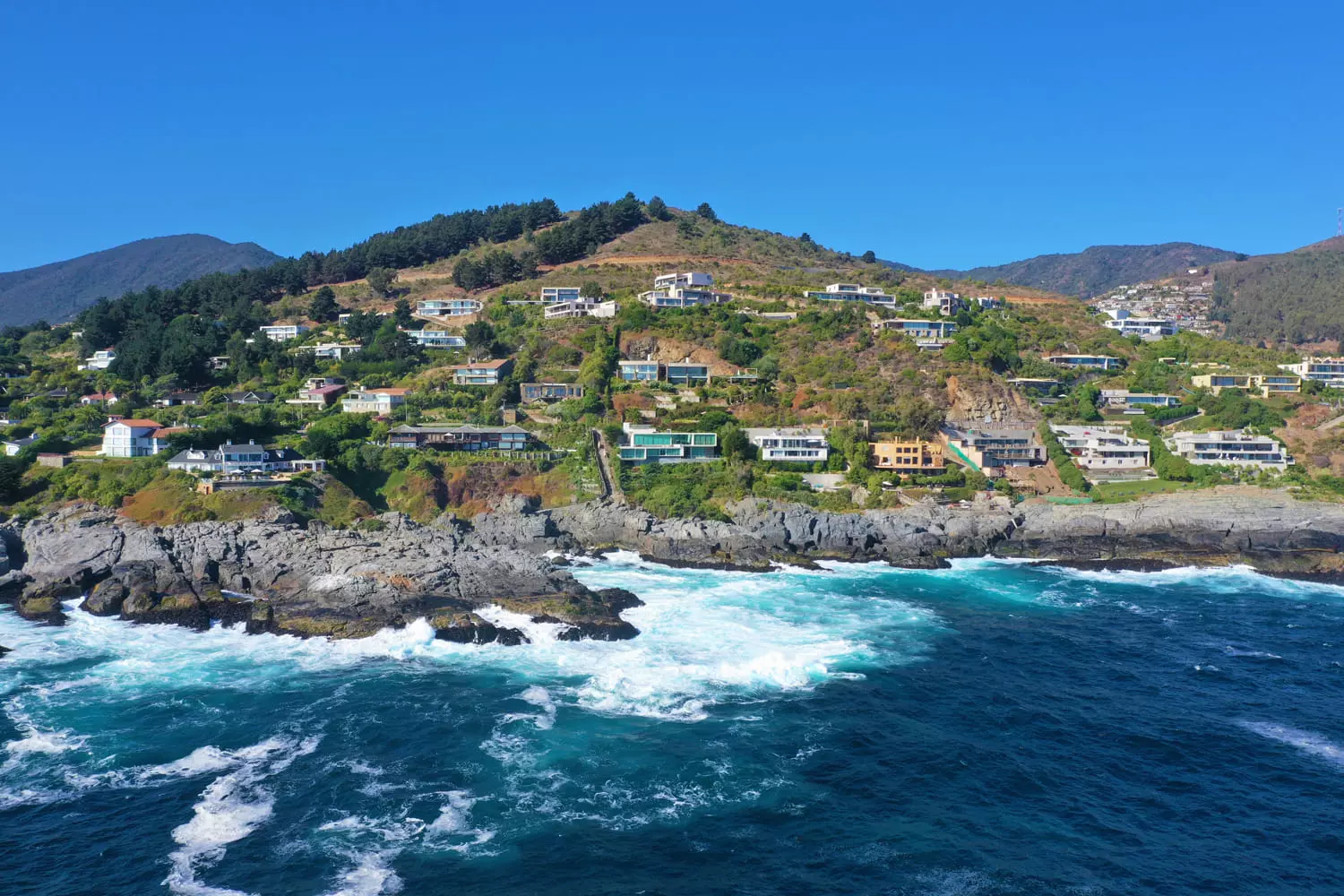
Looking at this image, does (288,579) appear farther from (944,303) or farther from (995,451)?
(944,303)

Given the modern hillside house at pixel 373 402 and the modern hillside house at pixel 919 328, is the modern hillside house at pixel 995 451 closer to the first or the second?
the modern hillside house at pixel 919 328

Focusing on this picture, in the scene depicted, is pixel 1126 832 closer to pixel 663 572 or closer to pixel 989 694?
pixel 989 694

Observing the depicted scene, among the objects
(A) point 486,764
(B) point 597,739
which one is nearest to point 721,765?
(B) point 597,739

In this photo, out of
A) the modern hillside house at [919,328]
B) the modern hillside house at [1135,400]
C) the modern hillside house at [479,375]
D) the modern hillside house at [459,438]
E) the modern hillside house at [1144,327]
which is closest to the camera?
the modern hillside house at [459,438]

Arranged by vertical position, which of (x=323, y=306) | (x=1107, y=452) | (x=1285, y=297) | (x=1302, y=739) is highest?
(x=1285, y=297)

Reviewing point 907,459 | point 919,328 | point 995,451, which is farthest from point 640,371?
point 995,451

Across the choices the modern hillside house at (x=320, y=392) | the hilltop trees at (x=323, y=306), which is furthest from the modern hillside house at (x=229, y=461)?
the hilltop trees at (x=323, y=306)
